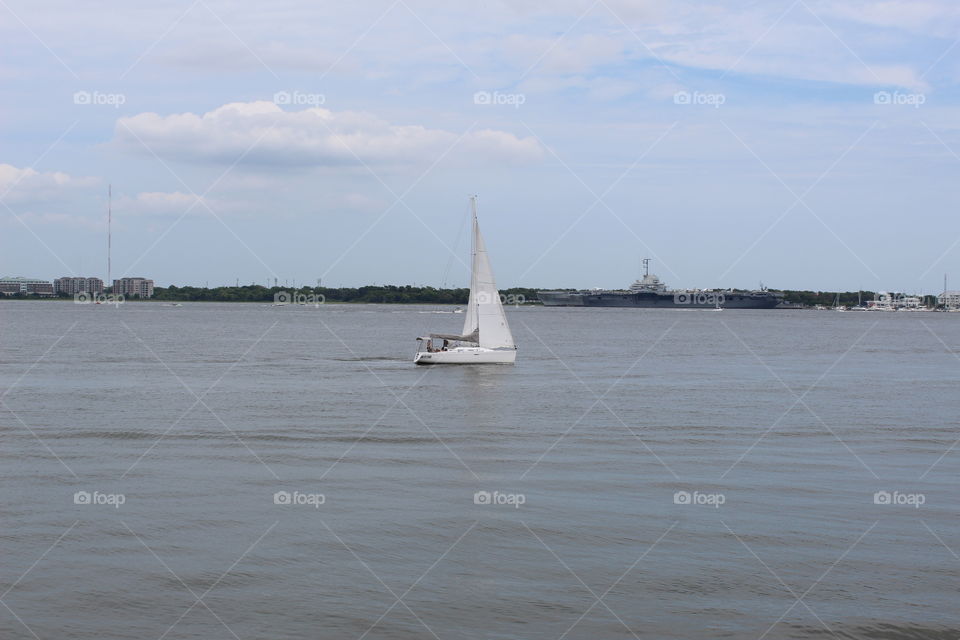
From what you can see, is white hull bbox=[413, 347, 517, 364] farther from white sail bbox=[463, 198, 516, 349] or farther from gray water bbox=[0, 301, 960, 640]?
gray water bbox=[0, 301, 960, 640]

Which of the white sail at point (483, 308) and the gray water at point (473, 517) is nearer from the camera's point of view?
the gray water at point (473, 517)

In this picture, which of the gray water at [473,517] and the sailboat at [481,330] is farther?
the sailboat at [481,330]

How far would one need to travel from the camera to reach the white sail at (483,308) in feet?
178

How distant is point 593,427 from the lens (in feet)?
99.7

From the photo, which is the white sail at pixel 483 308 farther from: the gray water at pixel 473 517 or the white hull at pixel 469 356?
the gray water at pixel 473 517

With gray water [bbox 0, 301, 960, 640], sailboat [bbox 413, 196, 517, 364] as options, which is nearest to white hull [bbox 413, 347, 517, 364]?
sailboat [bbox 413, 196, 517, 364]

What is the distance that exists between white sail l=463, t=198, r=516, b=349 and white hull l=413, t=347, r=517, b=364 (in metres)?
0.57

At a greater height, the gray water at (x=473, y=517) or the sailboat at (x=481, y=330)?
the sailboat at (x=481, y=330)

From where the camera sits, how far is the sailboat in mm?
54125

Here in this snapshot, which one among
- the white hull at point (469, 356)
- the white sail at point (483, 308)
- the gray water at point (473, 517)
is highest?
the white sail at point (483, 308)

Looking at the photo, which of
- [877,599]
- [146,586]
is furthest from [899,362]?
[146,586]

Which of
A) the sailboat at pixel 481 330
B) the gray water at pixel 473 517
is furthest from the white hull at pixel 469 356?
the gray water at pixel 473 517

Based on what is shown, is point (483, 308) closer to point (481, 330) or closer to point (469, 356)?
point (481, 330)

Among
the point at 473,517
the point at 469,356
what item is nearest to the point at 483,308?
the point at 469,356
